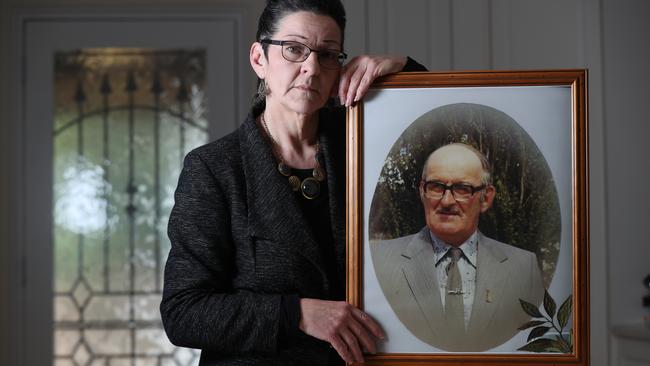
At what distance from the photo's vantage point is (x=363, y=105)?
1.28 metres

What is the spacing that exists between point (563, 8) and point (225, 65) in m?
1.55

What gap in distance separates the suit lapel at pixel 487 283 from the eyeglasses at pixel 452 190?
7 cm

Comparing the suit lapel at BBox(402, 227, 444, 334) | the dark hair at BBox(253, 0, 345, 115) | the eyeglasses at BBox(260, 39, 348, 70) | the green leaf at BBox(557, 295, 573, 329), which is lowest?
the green leaf at BBox(557, 295, 573, 329)

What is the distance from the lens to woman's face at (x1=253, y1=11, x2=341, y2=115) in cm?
126

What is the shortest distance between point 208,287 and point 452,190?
16.7 inches

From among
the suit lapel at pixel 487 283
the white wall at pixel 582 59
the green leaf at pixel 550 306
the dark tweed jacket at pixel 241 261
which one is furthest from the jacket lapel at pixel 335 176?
the white wall at pixel 582 59

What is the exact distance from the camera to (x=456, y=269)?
1.25 meters

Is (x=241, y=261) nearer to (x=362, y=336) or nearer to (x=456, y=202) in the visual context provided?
(x=362, y=336)

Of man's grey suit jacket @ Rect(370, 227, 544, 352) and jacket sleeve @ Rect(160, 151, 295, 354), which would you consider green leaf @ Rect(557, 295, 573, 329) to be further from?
jacket sleeve @ Rect(160, 151, 295, 354)

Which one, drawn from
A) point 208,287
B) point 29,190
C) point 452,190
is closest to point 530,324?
point 452,190

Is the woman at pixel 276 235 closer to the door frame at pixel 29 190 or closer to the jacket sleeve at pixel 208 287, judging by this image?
the jacket sleeve at pixel 208 287

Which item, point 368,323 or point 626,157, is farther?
point 626,157

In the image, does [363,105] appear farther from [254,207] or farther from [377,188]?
[254,207]

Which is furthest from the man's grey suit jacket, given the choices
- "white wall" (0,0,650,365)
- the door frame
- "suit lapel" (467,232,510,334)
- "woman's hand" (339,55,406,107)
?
the door frame
